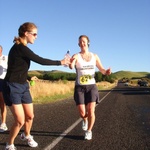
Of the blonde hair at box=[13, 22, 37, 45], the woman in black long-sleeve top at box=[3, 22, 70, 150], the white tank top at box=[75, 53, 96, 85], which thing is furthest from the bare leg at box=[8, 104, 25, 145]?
the white tank top at box=[75, 53, 96, 85]

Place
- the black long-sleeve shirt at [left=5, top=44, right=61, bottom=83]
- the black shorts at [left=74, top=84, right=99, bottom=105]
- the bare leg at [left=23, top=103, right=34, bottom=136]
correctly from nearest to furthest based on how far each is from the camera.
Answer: the black long-sleeve shirt at [left=5, top=44, right=61, bottom=83] → the bare leg at [left=23, top=103, right=34, bottom=136] → the black shorts at [left=74, top=84, right=99, bottom=105]

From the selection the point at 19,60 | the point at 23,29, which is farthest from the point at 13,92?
the point at 23,29

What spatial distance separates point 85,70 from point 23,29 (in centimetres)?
187

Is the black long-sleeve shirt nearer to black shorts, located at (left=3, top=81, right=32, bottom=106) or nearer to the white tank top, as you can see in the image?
black shorts, located at (left=3, top=81, right=32, bottom=106)

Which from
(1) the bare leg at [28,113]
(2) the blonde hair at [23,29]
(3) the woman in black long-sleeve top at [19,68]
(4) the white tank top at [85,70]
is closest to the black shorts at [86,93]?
(4) the white tank top at [85,70]

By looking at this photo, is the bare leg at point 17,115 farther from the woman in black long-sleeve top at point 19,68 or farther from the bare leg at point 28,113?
the bare leg at point 28,113

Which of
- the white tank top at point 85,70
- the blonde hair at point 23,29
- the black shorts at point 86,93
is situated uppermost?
the blonde hair at point 23,29

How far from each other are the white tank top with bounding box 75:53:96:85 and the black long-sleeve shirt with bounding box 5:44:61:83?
1.46 m

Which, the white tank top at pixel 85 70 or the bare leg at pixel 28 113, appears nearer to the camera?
the bare leg at pixel 28 113

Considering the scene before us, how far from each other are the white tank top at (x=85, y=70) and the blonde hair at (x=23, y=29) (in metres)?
1.64

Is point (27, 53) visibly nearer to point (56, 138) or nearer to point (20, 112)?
point (20, 112)

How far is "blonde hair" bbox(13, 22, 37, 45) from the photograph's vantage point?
16.8ft

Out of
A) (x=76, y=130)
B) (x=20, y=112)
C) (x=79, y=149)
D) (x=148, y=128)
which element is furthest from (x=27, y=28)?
(x=148, y=128)

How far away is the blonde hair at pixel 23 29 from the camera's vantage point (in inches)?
201
